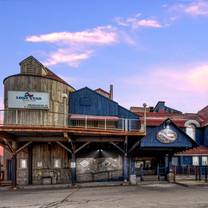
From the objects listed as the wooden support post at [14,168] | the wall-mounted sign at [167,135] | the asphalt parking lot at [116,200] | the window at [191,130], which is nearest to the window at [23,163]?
the wooden support post at [14,168]

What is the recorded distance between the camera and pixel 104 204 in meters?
Result: 20.7

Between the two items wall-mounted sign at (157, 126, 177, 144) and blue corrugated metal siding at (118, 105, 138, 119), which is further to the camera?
blue corrugated metal siding at (118, 105, 138, 119)

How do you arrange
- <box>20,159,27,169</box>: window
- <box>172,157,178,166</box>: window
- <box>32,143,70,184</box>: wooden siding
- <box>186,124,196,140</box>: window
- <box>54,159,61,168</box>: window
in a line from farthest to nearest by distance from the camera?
<box>186,124,196,140</box>: window < <box>172,157,178,166</box>: window < <box>54,159,61,168</box>: window < <box>32,143,70,184</box>: wooden siding < <box>20,159,27,169</box>: window

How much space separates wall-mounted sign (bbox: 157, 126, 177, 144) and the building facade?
0.26 ft

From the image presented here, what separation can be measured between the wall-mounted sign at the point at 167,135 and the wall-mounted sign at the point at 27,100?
9.33 meters

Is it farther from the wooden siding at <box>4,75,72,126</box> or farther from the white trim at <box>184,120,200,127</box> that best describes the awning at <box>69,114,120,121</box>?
the white trim at <box>184,120,200,127</box>

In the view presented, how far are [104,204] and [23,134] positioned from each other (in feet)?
46.5

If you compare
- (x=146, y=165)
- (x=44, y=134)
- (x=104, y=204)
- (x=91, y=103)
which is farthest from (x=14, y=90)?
(x=104, y=204)

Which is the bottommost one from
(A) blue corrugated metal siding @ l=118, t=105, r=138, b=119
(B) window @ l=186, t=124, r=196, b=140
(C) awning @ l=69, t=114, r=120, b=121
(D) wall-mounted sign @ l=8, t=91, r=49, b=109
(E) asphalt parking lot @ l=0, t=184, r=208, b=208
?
(E) asphalt parking lot @ l=0, t=184, r=208, b=208

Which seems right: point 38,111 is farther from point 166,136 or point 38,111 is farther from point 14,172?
point 166,136

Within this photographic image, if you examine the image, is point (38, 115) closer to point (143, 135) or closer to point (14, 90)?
point (14, 90)

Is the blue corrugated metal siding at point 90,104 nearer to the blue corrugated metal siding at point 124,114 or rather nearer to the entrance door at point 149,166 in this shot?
the blue corrugated metal siding at point 124,114

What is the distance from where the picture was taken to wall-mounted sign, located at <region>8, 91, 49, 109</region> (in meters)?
34.5

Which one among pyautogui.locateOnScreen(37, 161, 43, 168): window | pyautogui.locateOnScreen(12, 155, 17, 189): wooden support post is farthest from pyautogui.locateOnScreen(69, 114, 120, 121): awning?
pyautogui.locateOnScreen(12, 155, 17, 189): wooden support post
